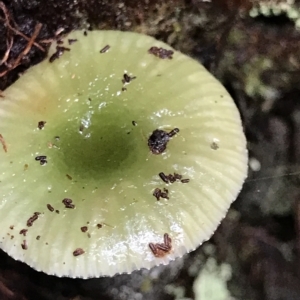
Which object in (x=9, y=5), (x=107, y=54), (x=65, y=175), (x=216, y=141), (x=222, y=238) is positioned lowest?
(x=222, y=238)

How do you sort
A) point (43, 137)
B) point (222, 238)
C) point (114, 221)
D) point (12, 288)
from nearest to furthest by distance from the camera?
point (114, 221)
point (43, 137)
point (12, 288)
point (222, 238)

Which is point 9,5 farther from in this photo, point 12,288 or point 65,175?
point 12,288

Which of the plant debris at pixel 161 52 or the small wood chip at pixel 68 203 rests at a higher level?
the plant debris at pixel 161 52

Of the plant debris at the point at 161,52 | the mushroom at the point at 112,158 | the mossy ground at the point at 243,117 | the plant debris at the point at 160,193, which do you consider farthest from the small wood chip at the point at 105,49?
the plant debris at the point at 160,193

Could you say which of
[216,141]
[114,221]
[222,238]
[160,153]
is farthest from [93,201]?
[222,238]

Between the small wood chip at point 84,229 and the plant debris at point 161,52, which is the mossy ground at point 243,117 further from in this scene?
the small wood chip at point 84,229

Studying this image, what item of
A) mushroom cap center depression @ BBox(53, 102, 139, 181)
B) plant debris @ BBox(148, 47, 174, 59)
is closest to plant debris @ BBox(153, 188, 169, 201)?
mushroom cap center depression @ BBox(53, 102, 139, 181)
